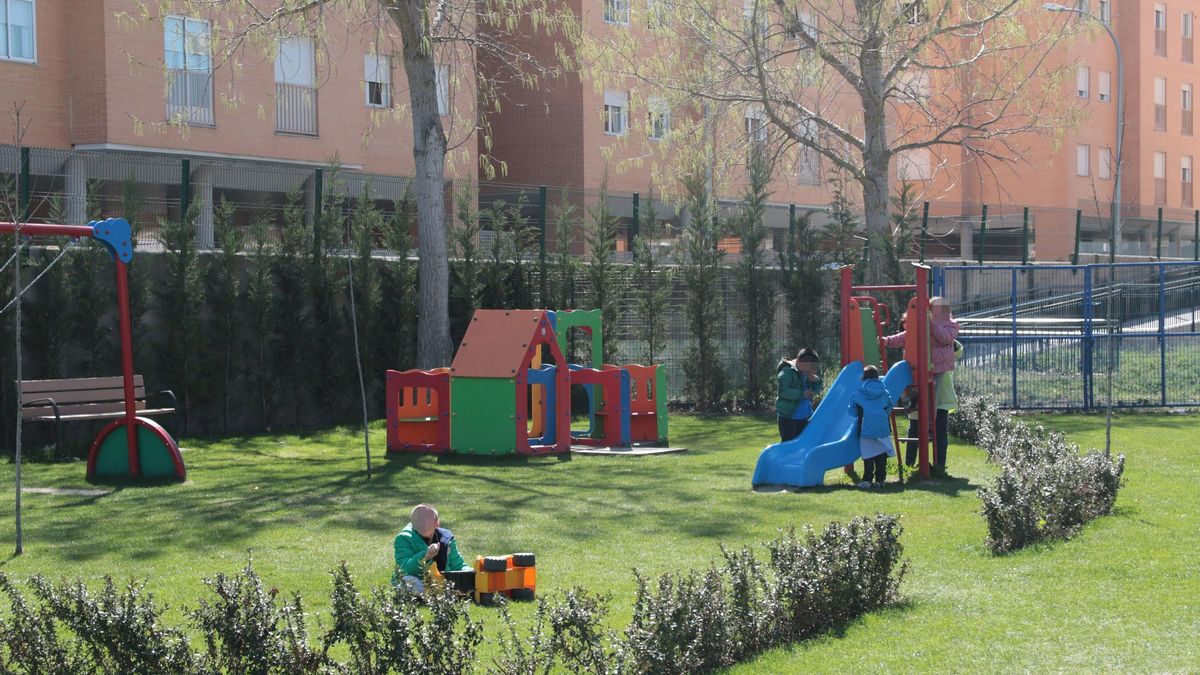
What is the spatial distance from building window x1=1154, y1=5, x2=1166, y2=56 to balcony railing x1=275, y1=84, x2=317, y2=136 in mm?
36776

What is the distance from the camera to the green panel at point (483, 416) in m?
15.1

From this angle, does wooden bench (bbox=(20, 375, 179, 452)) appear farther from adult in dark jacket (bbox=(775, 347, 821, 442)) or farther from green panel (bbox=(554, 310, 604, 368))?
adult in dark jacket (bbox=(775, 347, 821, 442))

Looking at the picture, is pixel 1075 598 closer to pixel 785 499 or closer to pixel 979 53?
pixel 785 499

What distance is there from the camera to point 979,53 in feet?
78.0

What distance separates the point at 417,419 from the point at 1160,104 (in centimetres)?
4552

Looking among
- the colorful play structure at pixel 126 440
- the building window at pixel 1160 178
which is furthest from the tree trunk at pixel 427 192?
the building window at pixel 1160 178

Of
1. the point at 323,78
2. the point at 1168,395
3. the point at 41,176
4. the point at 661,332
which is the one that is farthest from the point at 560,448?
the point at 323,78

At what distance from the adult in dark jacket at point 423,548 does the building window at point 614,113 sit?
92.9 feet

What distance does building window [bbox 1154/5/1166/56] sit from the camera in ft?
171

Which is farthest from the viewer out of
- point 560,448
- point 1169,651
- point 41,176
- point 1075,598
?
point 41,176

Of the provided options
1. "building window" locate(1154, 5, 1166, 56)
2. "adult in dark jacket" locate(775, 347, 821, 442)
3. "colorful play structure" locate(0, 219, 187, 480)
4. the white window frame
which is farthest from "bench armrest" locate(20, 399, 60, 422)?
A: "building window" locate(1154, 5, 1166, 56)

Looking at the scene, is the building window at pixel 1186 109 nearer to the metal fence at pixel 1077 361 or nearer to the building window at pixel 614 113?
the building window at pixel 614 113

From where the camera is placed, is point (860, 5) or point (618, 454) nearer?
point (618, 454)

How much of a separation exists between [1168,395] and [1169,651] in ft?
55.1
